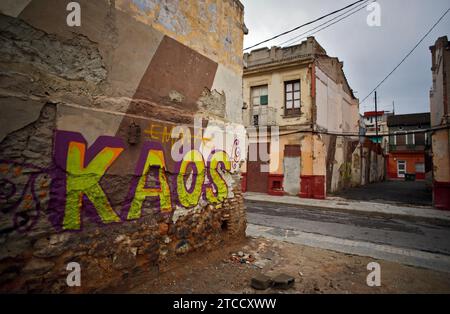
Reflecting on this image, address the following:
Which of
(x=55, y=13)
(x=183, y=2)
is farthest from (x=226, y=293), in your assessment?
(x=183, y=2)

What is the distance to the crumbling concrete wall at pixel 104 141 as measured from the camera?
224 cm

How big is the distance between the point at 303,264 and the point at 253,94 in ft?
38.2

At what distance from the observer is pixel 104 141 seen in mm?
2910

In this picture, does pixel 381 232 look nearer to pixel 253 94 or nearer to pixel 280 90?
pixel 280 90

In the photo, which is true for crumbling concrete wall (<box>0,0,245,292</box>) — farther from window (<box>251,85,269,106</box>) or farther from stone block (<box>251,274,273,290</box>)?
window (<box>251,85,269,106</box>)

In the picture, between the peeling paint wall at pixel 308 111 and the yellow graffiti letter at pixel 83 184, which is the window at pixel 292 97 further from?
the yellow graffiti letter at pixel 83 184

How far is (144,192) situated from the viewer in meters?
3.36

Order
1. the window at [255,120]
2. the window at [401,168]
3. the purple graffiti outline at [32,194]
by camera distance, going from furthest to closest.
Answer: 1. the window at [401,168]
2. the window at [255,120]
3. the purple graffiti outline at [32,194]

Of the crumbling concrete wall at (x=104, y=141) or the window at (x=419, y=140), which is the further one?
the window at (x=419, y=140)

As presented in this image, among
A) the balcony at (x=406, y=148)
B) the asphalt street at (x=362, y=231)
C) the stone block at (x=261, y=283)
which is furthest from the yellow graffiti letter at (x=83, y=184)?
the balcony at (x=406, y=148)

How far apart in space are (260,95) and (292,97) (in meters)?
1.91

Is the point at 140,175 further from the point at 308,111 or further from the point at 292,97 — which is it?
the point at 292,97

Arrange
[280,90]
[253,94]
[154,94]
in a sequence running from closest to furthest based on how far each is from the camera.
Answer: [154,94], [280,90], [253,94]

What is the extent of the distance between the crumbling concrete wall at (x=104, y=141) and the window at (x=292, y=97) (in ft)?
30.3
